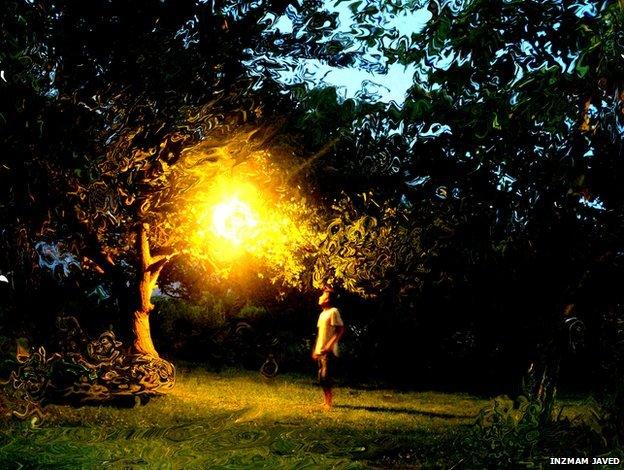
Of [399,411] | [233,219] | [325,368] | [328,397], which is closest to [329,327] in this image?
[325,368]

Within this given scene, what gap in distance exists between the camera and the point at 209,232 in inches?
635

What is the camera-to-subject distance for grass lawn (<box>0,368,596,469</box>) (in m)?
8.23

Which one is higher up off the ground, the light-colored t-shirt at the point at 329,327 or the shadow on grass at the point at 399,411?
the light-colored t-shirt at the point at 329,327

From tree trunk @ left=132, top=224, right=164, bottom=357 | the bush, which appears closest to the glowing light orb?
tree trunk @ left=132, top=224, right=164, bottom=357

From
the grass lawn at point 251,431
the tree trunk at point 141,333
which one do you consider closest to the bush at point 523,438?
the grass lawn at point 251,431

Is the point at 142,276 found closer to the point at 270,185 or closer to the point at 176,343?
the point at 270,185

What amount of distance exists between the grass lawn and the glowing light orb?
3957 millimetres

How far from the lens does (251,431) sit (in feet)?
35.4

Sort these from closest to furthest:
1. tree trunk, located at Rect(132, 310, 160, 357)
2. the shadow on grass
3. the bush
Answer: the bush → the shadow on grass → tree trunk, located at Rect(132, 310, 160, 357)

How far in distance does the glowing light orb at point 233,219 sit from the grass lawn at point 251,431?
396cm

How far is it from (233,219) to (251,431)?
20.0ft

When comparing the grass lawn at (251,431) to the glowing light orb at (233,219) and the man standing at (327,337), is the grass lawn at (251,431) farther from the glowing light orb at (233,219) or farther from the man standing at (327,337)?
the glowing light orb at (233,219)

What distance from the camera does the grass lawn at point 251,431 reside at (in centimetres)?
823

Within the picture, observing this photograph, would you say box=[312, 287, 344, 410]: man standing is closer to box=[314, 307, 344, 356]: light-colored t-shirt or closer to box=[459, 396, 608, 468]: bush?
box=[314, 307, 344, 356]: light-colored t-shirt
